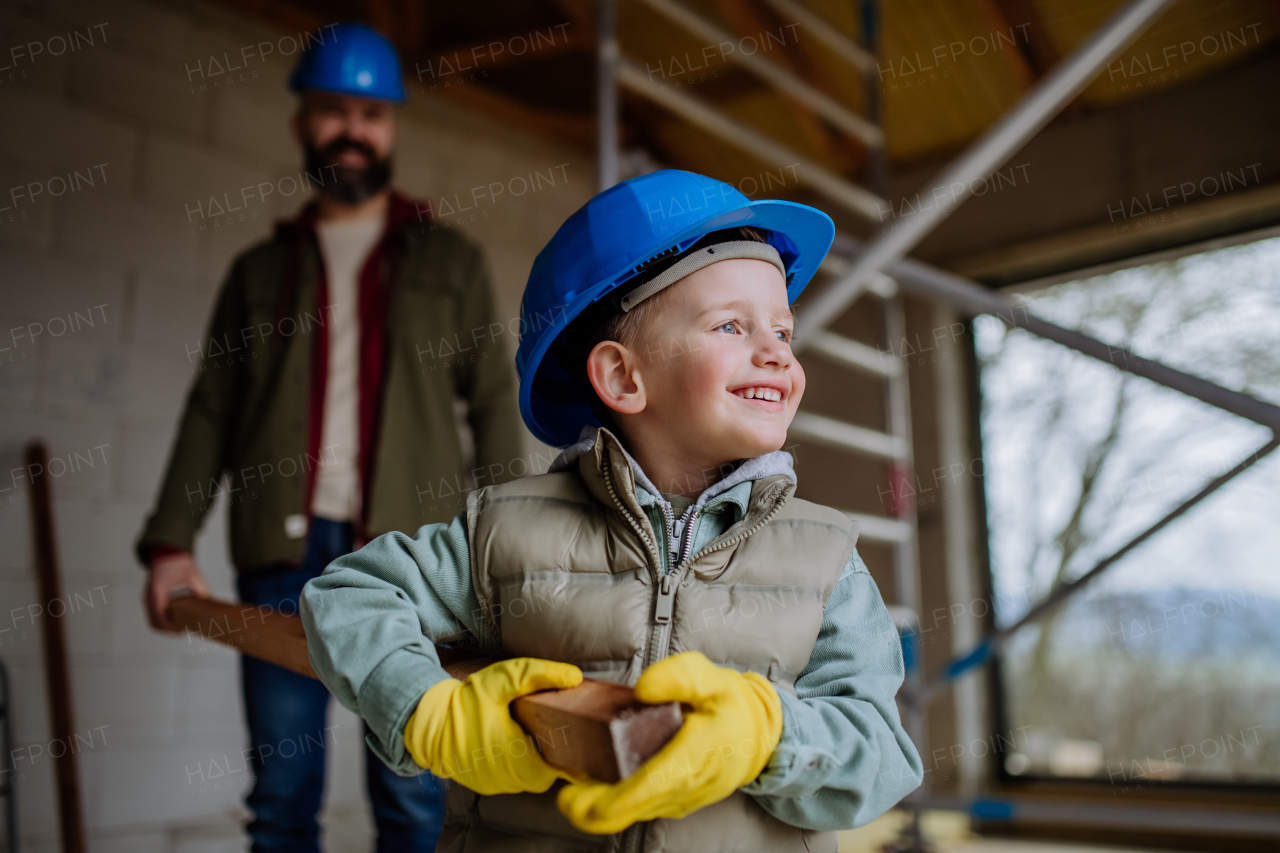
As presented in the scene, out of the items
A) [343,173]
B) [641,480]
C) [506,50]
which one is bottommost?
[641,480]

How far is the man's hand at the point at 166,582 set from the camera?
1.72 metres

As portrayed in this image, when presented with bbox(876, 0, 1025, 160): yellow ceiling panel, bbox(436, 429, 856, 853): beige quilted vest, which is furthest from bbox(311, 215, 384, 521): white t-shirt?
bbox(876, 0, 1025, 160): yellow ceiling panel

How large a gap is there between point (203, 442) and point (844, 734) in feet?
5.13

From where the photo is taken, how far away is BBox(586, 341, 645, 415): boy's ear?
3.18 ft

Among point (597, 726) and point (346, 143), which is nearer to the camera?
point (597, 726)

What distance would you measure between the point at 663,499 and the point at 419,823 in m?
0.97

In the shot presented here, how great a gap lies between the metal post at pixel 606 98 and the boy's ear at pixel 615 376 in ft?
3.01

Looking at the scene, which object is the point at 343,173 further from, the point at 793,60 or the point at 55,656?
the point at 793,60

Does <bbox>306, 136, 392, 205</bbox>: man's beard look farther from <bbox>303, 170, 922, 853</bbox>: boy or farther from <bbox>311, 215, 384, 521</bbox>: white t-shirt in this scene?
<bbox>303, 170, 922, 853</bbox>: boy

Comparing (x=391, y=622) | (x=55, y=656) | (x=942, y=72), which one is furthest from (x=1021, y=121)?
(x=55, y=656)

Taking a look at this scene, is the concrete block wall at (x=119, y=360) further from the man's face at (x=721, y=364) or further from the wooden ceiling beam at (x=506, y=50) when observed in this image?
the man's face at (x=721, y=364)

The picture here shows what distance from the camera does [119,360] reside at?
291 centimetres

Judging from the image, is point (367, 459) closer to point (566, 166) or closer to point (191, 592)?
point (191, 592)

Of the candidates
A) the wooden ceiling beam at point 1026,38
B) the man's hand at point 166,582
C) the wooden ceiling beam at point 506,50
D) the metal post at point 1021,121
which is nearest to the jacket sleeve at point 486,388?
the man's hand at point 166,582
